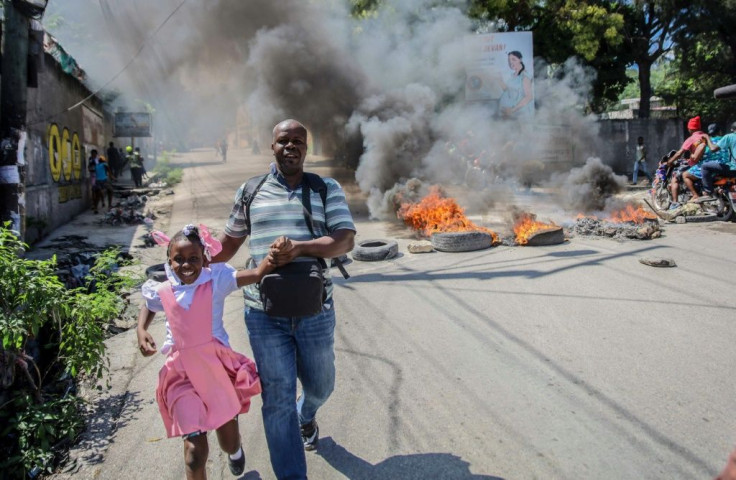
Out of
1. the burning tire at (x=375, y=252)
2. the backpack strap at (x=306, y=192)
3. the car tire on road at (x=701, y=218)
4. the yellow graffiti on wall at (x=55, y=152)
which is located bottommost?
the burning tire at (x=375, y=252)

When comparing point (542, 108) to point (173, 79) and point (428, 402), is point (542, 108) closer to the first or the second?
point (173, 79)

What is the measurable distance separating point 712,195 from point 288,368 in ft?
30.3

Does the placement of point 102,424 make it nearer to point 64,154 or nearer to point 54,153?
point 54,153

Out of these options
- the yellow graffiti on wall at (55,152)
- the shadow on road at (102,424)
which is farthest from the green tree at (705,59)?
the shadow on road at (102,424)

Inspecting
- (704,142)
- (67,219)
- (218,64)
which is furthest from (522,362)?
(218,64)

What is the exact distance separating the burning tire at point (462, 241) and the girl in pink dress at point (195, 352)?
5349mm

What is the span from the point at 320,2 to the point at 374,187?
749cm

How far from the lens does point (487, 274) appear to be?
610 centimetres

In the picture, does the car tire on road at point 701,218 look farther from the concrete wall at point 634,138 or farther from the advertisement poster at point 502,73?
the concrete wall at point 634,138

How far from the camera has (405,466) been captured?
8.24ft

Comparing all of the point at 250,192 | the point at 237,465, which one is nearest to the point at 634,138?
the point at 250,192

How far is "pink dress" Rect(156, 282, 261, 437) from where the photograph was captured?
2133 mm

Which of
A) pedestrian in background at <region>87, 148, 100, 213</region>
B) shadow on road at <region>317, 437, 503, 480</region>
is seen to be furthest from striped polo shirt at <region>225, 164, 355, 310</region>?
pedestrian in background at <region>87, 148, 100, 213</region>

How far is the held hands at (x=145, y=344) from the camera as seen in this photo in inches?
84.7
